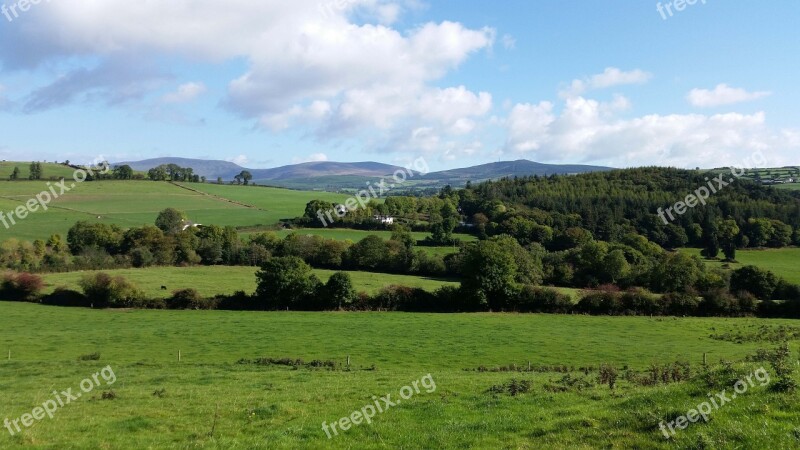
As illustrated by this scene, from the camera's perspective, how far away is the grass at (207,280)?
201 feet

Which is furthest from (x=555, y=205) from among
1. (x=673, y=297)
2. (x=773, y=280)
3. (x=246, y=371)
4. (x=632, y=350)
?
(x=246, y=371)

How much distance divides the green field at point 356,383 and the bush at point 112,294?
118 inches

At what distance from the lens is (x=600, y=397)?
15719 mm

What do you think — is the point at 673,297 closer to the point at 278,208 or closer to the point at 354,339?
the point at 354,339

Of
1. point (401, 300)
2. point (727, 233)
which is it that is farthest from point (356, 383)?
point (727, 233)

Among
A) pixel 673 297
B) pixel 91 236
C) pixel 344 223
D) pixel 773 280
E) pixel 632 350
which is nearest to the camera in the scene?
pixel 632 350

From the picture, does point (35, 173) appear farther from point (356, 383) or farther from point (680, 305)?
point (680, 305)

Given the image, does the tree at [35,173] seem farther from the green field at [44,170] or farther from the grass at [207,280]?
the grass at [207,280]

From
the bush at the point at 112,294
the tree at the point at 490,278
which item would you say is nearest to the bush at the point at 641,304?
the tree at the point at 490,278

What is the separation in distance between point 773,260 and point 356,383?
341 feet

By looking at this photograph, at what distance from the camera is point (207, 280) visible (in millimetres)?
67625

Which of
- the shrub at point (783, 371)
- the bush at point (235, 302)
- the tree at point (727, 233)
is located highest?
the shrub at point (783, 371)

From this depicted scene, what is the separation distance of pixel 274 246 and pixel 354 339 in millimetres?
53688

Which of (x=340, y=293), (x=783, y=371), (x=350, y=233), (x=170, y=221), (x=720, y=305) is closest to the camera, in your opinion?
(x=783, y=371)
